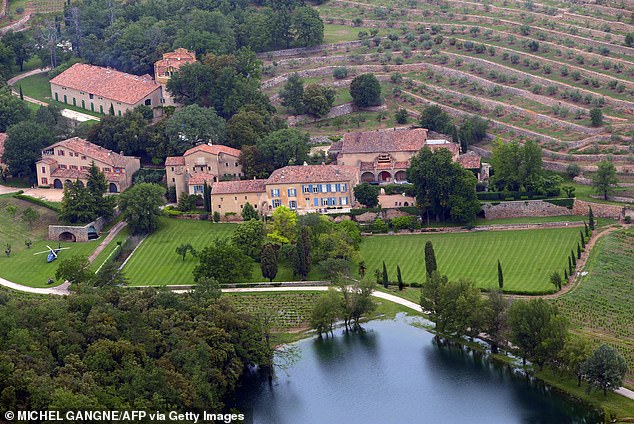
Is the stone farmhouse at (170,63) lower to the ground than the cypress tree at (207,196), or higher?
higher

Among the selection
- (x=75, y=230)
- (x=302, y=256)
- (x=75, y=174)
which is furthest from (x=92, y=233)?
(x=302, y=256)

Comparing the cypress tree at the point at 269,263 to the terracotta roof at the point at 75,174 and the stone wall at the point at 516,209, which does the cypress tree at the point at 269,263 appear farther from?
the terracotta roof at the point at 75,174

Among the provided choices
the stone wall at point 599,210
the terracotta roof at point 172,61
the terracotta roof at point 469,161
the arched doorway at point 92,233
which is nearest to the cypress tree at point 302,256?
the terracotta roof at point 469,161

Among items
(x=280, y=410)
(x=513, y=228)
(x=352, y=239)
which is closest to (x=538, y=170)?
(x=513, y=228)

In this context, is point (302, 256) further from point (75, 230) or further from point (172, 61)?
point (172, 61)

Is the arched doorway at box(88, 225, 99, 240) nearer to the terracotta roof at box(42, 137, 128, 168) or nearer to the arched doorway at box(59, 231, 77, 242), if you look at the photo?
the arched doorway at box(59, 231, 77, 242)

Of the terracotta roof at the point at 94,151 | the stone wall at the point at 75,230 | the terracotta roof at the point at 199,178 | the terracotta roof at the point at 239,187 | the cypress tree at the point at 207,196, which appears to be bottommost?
the stone wall at the point at 75,230

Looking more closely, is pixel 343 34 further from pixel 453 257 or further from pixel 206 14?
pixel 453 257
